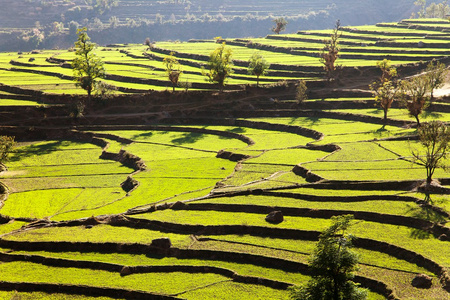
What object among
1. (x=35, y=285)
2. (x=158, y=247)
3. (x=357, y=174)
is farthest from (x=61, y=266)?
(x=357, y=174)

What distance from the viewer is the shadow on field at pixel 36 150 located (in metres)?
73.8

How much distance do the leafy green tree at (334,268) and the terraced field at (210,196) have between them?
503 cm

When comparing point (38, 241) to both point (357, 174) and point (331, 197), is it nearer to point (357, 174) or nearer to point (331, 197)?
point (331, 197)

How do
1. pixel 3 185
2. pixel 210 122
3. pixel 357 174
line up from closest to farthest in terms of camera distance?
pixel 357 174
pixel 3 185
pixel 210 122

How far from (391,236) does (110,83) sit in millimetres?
68045

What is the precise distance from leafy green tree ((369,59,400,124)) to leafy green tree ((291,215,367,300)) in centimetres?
4969

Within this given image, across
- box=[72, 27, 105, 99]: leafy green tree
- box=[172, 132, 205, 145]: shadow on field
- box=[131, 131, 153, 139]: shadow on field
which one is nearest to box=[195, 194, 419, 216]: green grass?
box=[172, 132, 205, 145]: shadow on field

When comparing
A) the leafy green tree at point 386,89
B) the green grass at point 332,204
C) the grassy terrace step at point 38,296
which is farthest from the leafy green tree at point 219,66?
the grassy terrace step at point 38,296

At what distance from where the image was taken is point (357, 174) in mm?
52781

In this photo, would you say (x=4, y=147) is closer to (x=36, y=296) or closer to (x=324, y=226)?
(x=36, y=296)

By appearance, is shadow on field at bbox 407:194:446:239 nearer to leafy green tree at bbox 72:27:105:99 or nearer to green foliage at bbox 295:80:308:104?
green foliage at bbox 295:80:308:104

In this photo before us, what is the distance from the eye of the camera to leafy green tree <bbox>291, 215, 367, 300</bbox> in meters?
28.3

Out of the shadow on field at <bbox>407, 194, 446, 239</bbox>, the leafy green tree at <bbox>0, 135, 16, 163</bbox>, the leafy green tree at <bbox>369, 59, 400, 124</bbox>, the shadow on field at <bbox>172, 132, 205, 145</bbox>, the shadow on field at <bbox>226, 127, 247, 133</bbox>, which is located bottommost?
the shadow on field at <bbox>172, 132, 205, 145</bbox>

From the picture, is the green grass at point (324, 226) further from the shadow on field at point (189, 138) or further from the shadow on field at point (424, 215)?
→ the shadow on field at point (189, 138)
